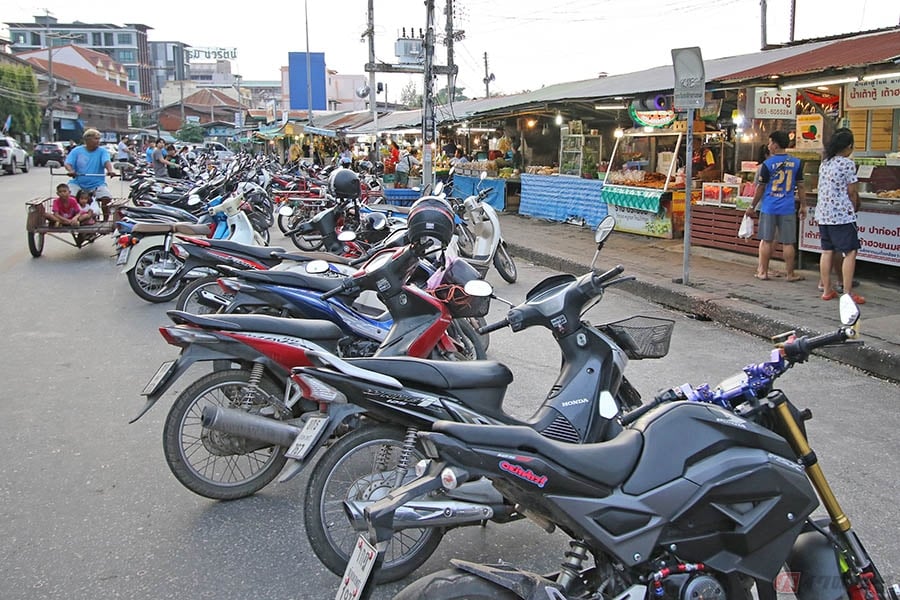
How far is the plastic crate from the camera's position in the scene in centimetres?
1781

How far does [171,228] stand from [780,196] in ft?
21.9

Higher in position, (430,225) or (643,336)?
(430,225)

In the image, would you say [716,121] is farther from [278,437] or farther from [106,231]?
[278,437]

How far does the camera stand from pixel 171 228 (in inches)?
335

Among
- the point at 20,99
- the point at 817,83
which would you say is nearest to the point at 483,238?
the point at 817,83

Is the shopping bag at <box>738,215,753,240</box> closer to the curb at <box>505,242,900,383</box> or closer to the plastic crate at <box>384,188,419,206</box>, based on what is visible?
the curb at <box>505,242,900,383</box>

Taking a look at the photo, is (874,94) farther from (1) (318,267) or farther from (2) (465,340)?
(1) (318,267)

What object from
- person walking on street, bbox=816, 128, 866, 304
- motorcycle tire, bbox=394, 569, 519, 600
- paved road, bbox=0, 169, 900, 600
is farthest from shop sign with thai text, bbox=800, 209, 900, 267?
motorcycle tire, bbox=394, 569, 519, 600

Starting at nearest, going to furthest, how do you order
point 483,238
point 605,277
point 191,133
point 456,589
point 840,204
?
point 456,589
point 605,277
point 840,204
point 483,238
point 191,133

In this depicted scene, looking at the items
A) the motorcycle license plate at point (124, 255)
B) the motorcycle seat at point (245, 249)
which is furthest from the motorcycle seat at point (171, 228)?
the motorcycle seat at point (245, 249)

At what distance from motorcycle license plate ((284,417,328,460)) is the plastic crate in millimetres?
14791

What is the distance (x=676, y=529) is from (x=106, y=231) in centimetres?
1122

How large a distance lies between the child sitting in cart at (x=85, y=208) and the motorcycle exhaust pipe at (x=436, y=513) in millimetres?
10664

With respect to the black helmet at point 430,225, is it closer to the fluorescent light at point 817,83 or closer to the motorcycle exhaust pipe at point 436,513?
the motorcycle exhaust pipe at point 436,513
